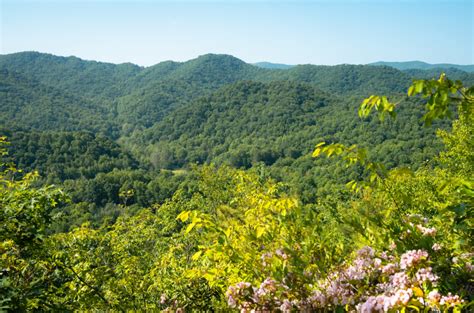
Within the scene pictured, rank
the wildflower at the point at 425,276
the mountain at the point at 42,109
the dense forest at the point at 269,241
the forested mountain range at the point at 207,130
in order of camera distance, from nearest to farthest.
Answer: the wildflower at the point at 425,276 → the dense forest at the point at 269,241 → the forested mountain range at the point at 207,130 → the mountain at the point at 42,109

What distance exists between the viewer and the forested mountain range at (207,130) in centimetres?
6638

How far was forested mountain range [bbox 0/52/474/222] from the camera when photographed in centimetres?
6638

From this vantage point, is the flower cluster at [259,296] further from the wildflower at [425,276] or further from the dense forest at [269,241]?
the wildflower at [425,276]

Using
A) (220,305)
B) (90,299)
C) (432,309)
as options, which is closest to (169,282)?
(90,299)

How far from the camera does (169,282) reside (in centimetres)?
586

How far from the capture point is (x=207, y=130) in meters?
121

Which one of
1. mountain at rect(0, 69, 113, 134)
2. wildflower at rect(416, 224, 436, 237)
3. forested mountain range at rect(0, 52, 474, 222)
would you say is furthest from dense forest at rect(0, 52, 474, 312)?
mountain at rect(0, 69, 113, 134)

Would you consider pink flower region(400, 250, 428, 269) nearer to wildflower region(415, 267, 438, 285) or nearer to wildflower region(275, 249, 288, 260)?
wildflower region(415, 267, 438, 285)

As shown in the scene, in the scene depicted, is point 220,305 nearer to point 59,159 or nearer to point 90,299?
point 90,299

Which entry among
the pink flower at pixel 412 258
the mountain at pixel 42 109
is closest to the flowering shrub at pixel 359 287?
the pink flower at pixel 412 258

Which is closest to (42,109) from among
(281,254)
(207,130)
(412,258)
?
(207,130)

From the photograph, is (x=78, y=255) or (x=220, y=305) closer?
(x=220, y=305)

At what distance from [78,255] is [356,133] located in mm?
83960

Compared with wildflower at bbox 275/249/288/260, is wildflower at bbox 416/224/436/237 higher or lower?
higher
